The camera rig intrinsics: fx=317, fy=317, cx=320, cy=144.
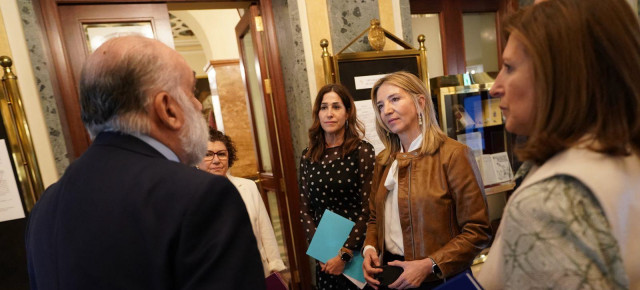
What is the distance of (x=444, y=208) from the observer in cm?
127

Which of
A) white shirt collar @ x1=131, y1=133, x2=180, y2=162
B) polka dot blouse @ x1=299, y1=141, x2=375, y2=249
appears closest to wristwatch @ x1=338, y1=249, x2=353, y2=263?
polka dot blouse @ x1=299, y1=141, x2=375, y2=249

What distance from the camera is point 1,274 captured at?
180 cm

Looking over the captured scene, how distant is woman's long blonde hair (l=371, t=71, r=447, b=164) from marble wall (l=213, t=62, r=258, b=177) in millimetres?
2699

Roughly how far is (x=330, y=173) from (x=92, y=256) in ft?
4.43

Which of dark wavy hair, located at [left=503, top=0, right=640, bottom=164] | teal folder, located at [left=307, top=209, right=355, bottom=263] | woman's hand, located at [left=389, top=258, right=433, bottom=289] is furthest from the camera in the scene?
teal folder, located at [left=307, top=209, right=355, bottom=263]

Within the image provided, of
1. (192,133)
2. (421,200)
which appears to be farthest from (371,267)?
(192,133)

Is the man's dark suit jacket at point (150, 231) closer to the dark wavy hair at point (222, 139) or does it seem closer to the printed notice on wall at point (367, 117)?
the dark wavy hair at point (222, 139)

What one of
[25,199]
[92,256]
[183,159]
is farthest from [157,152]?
[25,199]

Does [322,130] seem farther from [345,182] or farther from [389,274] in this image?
[389,274]

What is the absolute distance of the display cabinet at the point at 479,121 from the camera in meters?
2.61

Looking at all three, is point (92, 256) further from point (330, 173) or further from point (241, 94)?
point (241, 94)

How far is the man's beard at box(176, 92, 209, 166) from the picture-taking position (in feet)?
2.57

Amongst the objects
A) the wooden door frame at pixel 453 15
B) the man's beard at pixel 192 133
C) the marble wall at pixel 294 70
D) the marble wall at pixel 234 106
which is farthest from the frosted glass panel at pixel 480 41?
the man's beard at pixel 192 133

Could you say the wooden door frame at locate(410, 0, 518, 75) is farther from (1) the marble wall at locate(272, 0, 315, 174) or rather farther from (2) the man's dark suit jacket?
(2) the man's dark suit jacket
